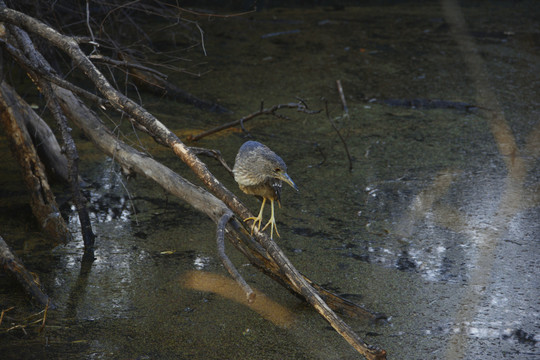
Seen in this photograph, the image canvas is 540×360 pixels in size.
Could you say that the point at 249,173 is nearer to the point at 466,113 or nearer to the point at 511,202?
the point at 511,202

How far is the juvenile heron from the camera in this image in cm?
210

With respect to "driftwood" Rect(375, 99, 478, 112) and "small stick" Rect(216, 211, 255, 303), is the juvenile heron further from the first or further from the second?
"driftwood" Rect(375, 99, 478, 112)

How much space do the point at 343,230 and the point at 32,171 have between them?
4.93ft

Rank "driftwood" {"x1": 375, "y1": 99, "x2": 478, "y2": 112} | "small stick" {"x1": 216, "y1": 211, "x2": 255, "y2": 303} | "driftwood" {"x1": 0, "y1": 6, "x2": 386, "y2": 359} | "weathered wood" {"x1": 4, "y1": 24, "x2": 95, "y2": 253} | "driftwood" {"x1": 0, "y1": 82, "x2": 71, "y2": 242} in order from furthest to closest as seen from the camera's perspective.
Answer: "driftwood" {"x1": 375, "y1": 99, "x2": 478, "y2": 112} < "driftwood" {"x1": 0, "y1": 82, "x2": 71, "y2": 242} < "weathered wood" {"x1": 4, "y1": 24, "x2": 95, "y2": 253} < "driftwood" {"x1": 0, "y1": 6, "x2": 386, "y2": 359} < "small stick" {"x1": 216, "y1": 211, "x2": 255, "y2": 303}

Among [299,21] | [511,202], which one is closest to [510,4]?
[299,21]

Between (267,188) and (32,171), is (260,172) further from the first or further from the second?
(32,171)

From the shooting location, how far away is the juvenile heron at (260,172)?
2098mm

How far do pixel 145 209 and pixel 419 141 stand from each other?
6.21 ft

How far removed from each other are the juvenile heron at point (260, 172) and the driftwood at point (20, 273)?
33.8 inches

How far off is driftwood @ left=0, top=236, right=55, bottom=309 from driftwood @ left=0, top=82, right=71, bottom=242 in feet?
1.65

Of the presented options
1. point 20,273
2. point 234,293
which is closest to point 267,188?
point 234,293

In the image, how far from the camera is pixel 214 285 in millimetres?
2484

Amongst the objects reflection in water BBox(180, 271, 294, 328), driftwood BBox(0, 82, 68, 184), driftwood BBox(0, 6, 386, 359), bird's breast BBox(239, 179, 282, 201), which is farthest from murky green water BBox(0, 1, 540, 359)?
bird's breast BBox(239, 179, 282, 201)

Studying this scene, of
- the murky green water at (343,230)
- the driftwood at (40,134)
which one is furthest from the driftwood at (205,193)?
the driftwood at (40,134)
